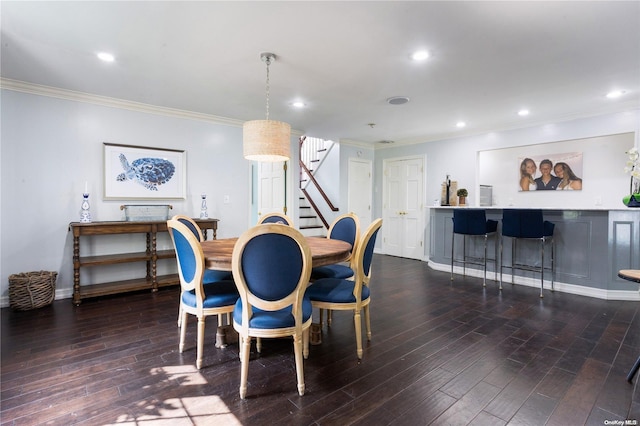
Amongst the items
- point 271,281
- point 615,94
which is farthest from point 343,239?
point 615,94

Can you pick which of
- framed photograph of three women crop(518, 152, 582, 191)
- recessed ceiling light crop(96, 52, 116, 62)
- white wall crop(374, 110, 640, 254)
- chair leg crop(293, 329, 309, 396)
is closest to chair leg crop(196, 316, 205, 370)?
chair leg crop(293, 329, 309, 396)

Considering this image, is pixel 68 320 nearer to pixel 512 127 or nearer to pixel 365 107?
pixel 365 107

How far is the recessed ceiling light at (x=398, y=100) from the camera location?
3.93m

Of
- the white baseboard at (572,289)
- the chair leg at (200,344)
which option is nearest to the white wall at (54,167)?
the chair leg at (200,344)

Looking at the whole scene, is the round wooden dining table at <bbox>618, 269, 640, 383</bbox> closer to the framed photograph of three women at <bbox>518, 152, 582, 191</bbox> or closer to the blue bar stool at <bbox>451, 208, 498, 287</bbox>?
the blue bar stool at <bbox>451, 208, 498, 287</bbox>

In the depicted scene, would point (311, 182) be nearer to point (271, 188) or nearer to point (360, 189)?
point (360, 189)

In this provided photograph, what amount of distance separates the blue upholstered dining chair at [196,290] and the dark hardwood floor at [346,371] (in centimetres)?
37

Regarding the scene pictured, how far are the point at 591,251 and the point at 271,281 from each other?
4.20 meters

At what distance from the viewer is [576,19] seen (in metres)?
2.24

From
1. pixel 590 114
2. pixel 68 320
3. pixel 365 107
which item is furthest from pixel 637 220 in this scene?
pixel 68 320

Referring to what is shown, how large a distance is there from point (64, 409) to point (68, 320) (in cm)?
168

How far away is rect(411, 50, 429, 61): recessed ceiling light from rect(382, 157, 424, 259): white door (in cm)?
378

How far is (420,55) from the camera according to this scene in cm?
280

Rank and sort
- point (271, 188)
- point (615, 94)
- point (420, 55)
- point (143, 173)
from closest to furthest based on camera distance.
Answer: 1. point (420, 55)
2. point (615, 94)
3. point (143, 173)
4. point (271, 188)
